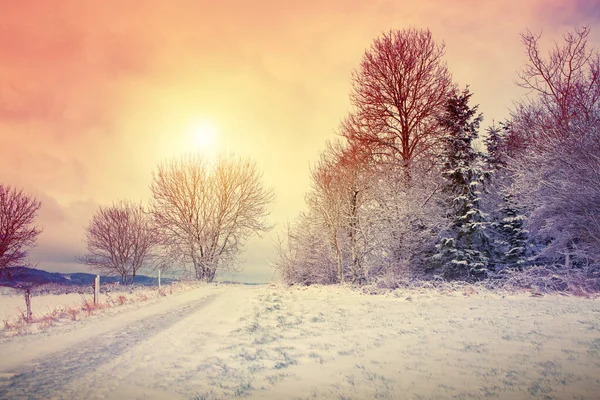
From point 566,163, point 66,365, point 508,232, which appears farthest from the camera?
point 508,232

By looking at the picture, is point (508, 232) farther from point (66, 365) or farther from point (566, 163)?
point (66, 365)

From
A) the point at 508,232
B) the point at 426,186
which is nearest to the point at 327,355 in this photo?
the point at 426,186

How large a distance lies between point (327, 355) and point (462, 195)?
A: 15.1 m

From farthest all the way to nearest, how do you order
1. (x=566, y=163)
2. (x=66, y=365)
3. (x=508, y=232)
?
(x=508, y=232), (x=566, y=163), (x=66, y=365)

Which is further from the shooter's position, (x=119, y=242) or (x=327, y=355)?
(x=119, y=242)

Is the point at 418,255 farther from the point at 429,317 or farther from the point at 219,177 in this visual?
the point at 219,177

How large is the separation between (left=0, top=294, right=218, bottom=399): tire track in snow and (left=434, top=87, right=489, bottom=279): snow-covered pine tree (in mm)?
14352

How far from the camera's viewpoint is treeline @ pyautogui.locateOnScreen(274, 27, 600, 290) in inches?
583

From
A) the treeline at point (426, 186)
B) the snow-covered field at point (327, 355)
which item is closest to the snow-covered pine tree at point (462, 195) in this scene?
the treeline at point (426, 186)

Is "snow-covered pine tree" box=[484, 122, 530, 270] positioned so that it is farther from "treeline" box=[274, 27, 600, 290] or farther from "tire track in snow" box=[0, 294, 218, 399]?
"tire track in snow" box=[0, 294, 218, 399]

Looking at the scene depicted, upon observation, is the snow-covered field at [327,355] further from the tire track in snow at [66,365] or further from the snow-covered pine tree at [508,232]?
the snow-covered pine tree at [508,232]

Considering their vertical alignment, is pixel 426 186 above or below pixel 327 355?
above

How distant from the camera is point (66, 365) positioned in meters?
5.18

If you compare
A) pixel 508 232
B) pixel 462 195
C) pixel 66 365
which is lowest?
pixel 66 365
